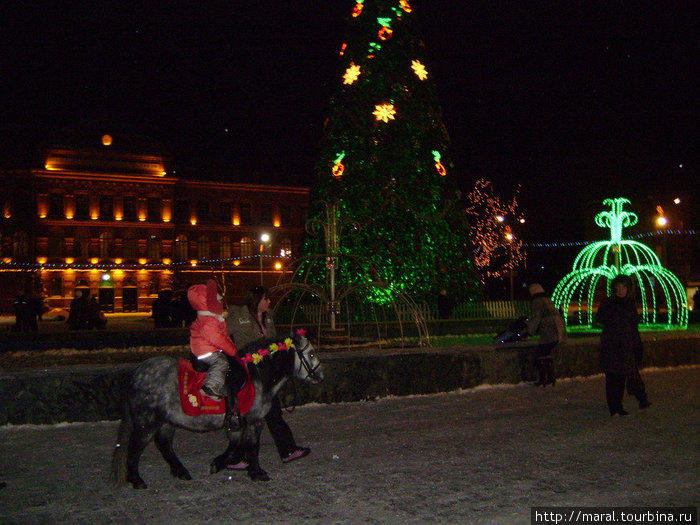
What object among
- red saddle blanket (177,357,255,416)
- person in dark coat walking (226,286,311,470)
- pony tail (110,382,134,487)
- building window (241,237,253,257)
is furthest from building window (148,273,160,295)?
red saddle blanket (177,357,255,416)

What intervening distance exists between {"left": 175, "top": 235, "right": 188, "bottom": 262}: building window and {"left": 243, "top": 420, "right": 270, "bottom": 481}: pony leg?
56.3 metres

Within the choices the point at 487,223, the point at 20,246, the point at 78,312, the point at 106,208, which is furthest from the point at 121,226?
the point at 78,312

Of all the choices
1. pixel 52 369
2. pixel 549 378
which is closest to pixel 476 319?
pixel 549 378

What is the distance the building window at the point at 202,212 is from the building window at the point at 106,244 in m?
7.68

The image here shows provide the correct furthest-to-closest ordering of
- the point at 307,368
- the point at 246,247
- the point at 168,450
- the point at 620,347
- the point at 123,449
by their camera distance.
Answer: the point at 246,247 → the point at 620,347 → the point at 307,368 → the point at 168,450 → the point at 123,449

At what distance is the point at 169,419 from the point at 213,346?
71cm

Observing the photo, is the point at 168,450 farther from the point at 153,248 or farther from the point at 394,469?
the point at 153,248

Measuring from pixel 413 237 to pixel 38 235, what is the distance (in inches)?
1718

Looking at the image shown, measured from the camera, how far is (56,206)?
185 feet

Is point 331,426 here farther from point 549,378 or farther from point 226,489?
point 549,378

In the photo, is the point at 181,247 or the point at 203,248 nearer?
the point at 181,247

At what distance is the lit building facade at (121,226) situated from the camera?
2165 inches

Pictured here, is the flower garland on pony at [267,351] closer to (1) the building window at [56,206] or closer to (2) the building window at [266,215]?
(1) the building window at [56,206]

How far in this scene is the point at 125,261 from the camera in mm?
58344
